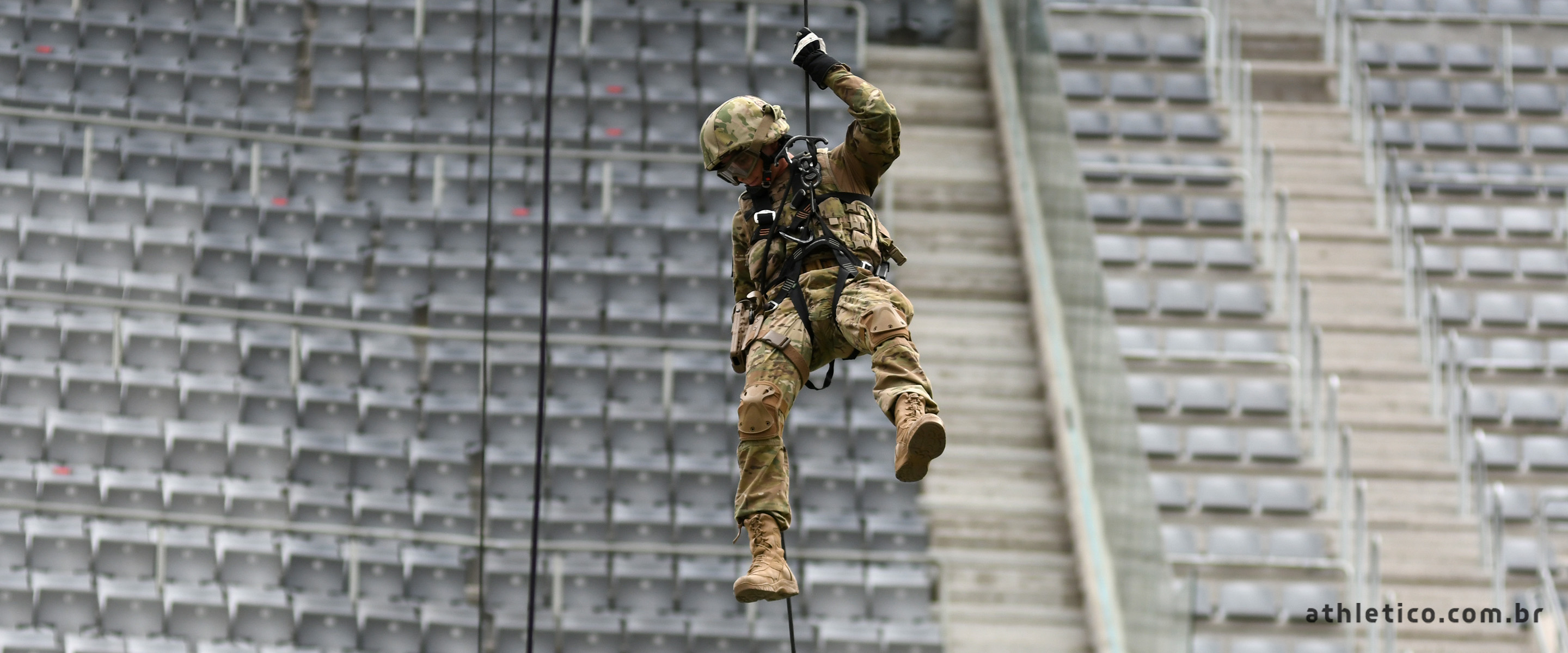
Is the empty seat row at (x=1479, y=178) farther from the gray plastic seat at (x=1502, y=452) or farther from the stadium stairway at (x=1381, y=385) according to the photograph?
the gray plastic seat at (x=1502, y=452)

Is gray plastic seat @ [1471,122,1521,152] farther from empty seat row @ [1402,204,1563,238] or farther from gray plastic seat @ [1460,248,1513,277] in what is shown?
gray plastic seat @ [1460,248,1513,277]

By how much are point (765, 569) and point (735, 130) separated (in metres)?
1.03

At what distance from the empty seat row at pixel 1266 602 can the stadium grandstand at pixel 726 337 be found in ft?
0.06

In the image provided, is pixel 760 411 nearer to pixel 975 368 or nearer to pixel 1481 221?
pixel 975 368

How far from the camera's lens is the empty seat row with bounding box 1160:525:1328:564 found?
9594mm

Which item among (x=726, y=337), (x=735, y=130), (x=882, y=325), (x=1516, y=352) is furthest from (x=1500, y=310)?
(x=735, y=130)

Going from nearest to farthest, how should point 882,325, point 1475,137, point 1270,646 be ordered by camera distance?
point 882,325, point 1270,646, point 1475,137

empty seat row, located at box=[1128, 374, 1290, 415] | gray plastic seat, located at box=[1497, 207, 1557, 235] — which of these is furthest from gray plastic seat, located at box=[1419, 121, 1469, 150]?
empty seat row, located at box=[1128, 374, 1290, 415]

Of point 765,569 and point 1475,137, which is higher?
point 1475,137

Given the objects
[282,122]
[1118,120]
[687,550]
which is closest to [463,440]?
[687,550]

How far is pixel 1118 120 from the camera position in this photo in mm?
12242

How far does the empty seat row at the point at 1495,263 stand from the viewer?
11258 mm

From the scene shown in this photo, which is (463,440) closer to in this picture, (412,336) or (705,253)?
(412,336)

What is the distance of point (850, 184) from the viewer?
5.15 m
